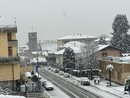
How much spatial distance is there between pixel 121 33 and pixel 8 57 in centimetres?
7304

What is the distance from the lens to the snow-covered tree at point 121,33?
4526 inches

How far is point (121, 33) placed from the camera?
386ft

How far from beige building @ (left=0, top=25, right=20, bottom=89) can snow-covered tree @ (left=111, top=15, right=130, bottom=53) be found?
67.2 meters

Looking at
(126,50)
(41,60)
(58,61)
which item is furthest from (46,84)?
(41,60)

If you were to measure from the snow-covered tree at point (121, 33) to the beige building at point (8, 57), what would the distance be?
6723 centimetres

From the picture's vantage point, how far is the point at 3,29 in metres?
48.6

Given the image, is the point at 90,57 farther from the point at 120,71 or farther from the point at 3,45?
the point at 3,45

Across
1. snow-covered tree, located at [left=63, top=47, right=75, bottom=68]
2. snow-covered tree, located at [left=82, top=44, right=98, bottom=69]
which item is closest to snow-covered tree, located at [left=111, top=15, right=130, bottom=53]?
snow-covered tree, located at [left=82, top=44, right=98, bottom=69]

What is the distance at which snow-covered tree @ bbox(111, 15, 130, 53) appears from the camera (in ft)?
377

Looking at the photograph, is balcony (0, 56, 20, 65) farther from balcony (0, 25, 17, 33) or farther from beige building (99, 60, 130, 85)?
beige building (99, 60, 130, 85)

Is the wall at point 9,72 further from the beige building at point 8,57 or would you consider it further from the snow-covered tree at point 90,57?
the snow-covered tree at point 90,57

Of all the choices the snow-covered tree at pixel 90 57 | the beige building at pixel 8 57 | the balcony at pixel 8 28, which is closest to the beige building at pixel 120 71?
the beige building at pixel 8 57

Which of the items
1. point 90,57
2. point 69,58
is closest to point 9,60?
point 90,57

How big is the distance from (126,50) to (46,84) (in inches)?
2195
